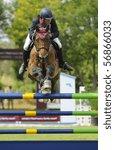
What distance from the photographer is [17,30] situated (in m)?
27.8

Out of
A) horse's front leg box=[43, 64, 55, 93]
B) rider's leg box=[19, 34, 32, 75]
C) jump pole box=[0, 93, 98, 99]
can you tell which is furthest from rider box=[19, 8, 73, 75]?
jump pole box=[0, 93, 98, 99]

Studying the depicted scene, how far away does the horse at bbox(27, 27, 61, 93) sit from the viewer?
19.7 ft

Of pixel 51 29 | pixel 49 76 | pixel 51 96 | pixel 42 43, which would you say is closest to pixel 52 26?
pixel 51 29

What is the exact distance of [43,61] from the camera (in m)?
6.24

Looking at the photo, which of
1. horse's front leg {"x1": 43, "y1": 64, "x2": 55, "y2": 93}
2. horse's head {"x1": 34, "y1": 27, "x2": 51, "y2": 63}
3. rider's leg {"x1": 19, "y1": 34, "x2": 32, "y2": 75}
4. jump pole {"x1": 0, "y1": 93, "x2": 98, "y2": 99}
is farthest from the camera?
rider's leg {"x1": 19, "y1": 34, "x2": 32, "y2": 75}

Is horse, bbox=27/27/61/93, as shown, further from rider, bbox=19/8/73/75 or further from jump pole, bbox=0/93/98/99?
jump pole, bbox=0/93/98/99

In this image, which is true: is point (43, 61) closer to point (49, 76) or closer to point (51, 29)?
point (49, 76)

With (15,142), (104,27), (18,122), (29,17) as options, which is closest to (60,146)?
(15,142)

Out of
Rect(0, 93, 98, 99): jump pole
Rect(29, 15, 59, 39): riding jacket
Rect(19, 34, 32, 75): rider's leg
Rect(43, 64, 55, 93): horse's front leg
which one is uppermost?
Rect(29, 15, 59, 39): riding jacket

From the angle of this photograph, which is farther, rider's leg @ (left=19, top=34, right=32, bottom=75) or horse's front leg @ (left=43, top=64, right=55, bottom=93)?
rider's leg @ (left=19, top=34, right=32, bottom=75)

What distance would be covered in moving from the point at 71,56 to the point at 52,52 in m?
19.0

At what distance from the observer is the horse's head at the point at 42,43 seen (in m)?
5.98

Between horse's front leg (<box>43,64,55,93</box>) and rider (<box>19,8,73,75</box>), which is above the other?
rider (<box>19,8,73,75</box>)

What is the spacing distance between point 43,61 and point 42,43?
11.1 inches
